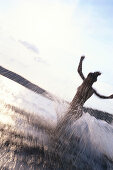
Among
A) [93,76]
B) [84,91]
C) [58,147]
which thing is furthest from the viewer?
[84,91]

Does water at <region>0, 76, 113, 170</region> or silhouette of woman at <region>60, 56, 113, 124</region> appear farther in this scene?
silhouette of woman at <region>60, 56, 113, 124</region>

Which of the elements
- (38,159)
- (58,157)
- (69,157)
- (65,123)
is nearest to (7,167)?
(38,159)

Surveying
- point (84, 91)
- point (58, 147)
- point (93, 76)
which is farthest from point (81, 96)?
point (58, 147)

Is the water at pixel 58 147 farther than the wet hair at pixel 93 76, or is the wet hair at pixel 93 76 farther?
the wet hair at pixel 93 76

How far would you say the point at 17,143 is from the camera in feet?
22.5

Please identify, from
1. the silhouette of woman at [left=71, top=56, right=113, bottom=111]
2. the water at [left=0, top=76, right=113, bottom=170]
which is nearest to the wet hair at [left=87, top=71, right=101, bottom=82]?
the silhouette of woman at [left=71, top=56, right=113, bottom=111]

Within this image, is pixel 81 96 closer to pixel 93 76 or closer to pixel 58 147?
pixel 93 76

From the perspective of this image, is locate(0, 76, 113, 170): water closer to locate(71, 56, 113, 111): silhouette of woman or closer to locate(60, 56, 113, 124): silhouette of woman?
locate(60, 56, 113, 124): silhouette of woman

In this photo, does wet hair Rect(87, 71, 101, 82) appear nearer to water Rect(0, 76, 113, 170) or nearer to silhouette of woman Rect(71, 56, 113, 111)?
silhouette of woman Rect(71, 56, 113, 111)

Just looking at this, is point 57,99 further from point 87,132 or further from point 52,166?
point 52,166

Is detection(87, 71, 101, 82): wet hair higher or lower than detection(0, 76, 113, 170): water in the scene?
higher

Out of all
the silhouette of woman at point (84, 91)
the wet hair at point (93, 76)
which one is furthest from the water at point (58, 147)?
the wet hair at point (93, 76)

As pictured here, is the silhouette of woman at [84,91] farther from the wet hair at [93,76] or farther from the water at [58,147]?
the water at [58,147]

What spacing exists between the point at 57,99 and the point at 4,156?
6636mm
